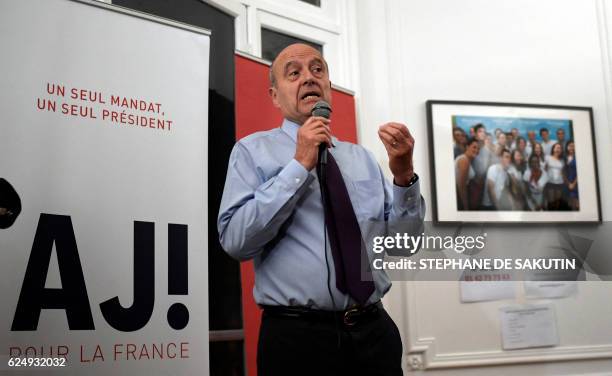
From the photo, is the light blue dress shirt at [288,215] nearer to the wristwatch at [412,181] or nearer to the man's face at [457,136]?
the wristwatch at [412,181]

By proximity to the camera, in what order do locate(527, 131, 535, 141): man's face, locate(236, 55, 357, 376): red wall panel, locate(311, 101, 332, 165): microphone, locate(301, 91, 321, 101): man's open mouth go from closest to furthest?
locate(311, 101, 332, 165): microphone < locate(301, 91, 321, 101): man's open mouth < locate(236, 55, 357, 376): red wall panel < locate(527, 131, 535, 141): man's face

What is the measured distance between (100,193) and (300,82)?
81cm

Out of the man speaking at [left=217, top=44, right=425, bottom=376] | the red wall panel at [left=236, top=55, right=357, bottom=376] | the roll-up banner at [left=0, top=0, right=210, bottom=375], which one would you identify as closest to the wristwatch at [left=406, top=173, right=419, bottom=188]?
the man speaking at [left=217, top=44, right=425, bottom=376]

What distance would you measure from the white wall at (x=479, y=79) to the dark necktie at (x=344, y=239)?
6.29 ft

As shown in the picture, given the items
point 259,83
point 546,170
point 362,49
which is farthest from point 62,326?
point 546,170

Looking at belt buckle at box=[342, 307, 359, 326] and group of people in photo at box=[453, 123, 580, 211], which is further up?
group of people in photo at box=[453, 123, 580, 211]

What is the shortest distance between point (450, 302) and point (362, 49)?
1.53 m

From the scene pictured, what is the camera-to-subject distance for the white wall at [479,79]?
333 cm

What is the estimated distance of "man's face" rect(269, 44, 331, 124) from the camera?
1.69 m

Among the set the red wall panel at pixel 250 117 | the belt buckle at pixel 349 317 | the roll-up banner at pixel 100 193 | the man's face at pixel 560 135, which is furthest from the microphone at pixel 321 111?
the man's face at pixel 560 135

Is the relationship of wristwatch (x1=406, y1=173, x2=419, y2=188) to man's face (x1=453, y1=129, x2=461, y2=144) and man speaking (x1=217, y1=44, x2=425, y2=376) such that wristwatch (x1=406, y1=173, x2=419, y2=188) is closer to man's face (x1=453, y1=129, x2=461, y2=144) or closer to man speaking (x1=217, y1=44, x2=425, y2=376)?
man speaking (x1=217, y1=44, x2=425, y2=376)

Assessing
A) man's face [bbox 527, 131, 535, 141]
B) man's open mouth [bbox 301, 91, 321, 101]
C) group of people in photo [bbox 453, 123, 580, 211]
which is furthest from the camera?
man's face [bbox 527, 131, 535, 141]

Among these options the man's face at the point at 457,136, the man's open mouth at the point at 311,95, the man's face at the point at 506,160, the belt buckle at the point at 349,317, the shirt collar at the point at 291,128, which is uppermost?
the man's face at the point at 457,136

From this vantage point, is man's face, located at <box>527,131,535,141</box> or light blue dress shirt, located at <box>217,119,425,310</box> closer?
light blue dress shirt, located at <box>217,119,425,310</box>
